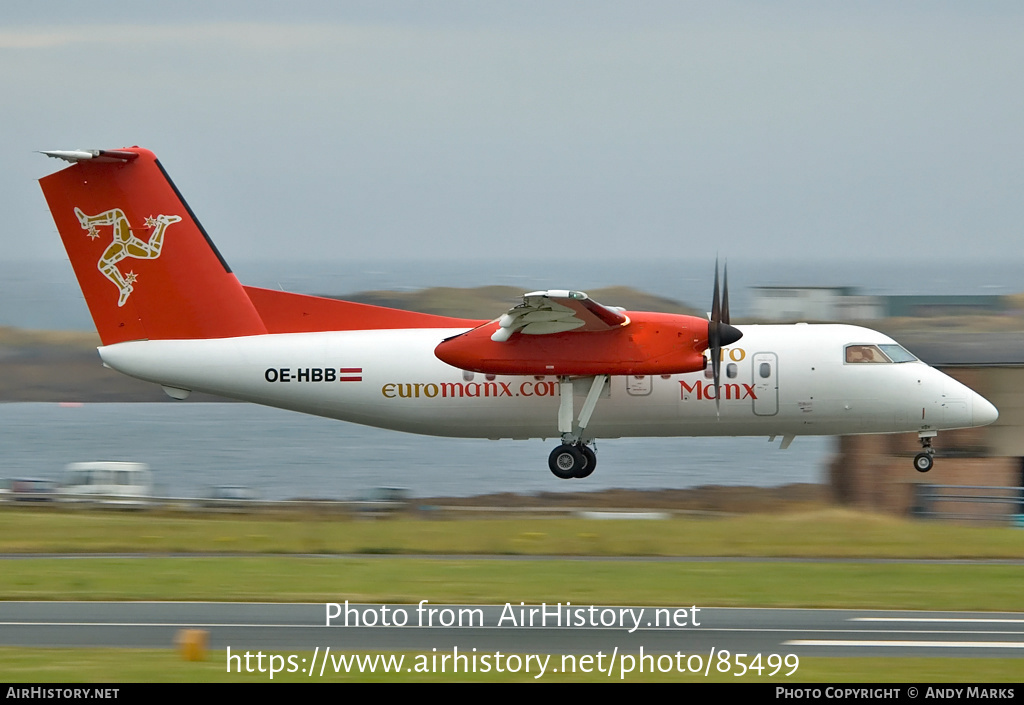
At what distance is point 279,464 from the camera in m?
31.7

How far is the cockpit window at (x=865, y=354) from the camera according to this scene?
20109 mm

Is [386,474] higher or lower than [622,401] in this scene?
lower

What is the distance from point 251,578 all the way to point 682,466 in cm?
1831

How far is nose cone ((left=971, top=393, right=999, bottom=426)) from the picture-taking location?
66.7 feet

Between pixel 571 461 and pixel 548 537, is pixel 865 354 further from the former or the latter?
pixel 548 537

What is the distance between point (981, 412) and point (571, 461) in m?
7.05

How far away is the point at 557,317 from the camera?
19.2 m

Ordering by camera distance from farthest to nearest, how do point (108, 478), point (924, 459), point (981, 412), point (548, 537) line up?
point (108, 478) < point (924, 459) < point (981, 412) < point (548, 537)

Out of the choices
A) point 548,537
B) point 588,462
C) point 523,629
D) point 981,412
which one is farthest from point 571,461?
point 523,629

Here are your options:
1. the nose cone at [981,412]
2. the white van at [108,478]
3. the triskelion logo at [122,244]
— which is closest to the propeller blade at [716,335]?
the nose cone at [981,412]

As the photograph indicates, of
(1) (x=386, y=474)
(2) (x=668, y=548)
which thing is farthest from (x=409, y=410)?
(1) (x=386, y=474)

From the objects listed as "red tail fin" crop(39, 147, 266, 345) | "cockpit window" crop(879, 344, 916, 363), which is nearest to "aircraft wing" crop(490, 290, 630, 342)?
"cockpit window" crop(879, 344, 916, 363)

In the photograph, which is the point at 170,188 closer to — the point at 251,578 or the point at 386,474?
the point at 251,578

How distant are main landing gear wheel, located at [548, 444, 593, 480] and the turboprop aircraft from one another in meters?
0.03
